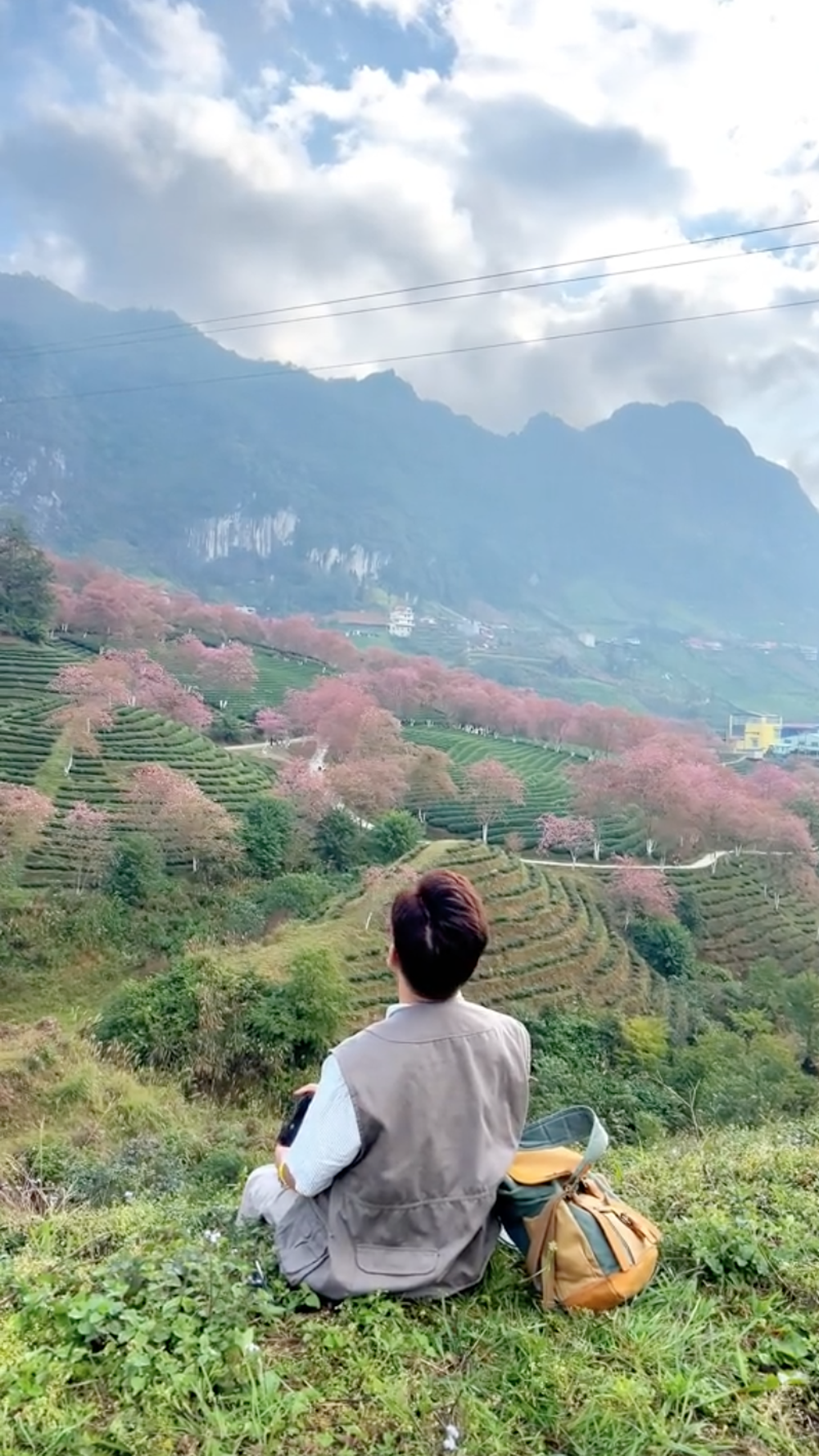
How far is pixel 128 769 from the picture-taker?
17719 mm

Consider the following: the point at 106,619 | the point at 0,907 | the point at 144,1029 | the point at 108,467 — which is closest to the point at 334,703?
the point at 106,619

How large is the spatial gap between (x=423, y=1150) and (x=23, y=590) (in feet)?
87.7

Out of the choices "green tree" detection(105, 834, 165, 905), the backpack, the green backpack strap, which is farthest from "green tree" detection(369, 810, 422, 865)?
the backpack

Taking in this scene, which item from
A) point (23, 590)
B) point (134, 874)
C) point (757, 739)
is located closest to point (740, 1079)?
point (134, 874)

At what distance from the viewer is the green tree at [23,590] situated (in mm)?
24094

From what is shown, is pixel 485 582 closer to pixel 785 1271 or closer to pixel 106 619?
pixel 106 619

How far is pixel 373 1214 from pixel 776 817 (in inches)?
771

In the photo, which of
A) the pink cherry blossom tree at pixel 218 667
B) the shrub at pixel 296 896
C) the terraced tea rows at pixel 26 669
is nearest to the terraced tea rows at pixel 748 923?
the shrub at pixel 296 896

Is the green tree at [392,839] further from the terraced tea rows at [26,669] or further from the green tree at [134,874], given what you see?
the terraced tea rows at [26,669]

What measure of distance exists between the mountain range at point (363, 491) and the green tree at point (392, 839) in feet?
149

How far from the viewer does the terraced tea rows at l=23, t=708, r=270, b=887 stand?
14.3 metres

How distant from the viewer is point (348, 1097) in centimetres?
136

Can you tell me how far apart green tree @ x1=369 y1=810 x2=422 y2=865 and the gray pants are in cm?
1467

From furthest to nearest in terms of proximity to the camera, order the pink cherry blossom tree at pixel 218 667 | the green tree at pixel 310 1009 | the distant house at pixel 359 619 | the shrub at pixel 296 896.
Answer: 1. the distant house at pixel 359 619
2. the pink cherry blossom tree at pixel 218 667
3. the shrub at pixel 296 896
4. the green tree at pixel 310 1009
